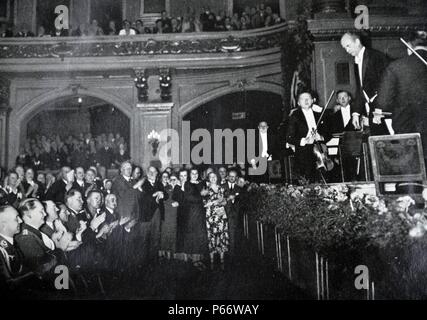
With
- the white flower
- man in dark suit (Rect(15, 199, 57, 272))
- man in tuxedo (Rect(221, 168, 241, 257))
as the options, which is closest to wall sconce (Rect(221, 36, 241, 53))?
man in tuxedo (Rect(221, 168, 241, 257))

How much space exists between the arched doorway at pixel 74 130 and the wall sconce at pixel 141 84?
0.43 m

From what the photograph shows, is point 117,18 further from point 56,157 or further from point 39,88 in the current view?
point 56,157

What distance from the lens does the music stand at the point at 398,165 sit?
415cm

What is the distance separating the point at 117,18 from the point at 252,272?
4.33 metres

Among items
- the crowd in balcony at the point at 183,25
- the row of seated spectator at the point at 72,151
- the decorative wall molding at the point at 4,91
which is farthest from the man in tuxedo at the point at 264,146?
the decorative wall molding at the point at 4,91

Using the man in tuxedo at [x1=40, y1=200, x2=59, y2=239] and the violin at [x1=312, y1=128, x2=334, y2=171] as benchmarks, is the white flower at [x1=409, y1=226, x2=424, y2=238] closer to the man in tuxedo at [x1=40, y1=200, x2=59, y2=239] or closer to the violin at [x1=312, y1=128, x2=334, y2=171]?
the violin at [x1=312, y1=128, x2=334, y2=171]

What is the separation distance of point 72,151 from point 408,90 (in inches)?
180

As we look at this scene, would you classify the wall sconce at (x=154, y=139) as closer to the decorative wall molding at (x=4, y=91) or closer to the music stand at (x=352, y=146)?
the decorative wall molding at (x=4, y=91)

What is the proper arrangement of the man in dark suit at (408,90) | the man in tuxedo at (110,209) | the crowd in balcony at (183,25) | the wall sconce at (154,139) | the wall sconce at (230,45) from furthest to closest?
the wall sconce at (230,45)
the crowd in balcony at (183,25)
the wall sconce at (154,139)
the man in dark suit at (408,90)
the man in tuxedo at (110,209)

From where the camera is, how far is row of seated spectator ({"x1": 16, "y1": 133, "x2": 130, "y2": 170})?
606 centimetres

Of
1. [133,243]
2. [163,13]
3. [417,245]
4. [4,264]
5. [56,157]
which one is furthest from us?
[163,13]

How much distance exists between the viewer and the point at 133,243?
4891 mm

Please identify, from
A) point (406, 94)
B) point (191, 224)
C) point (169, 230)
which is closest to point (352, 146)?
point (406, 94)

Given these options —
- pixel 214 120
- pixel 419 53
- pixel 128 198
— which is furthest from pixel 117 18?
pixel 419 53
